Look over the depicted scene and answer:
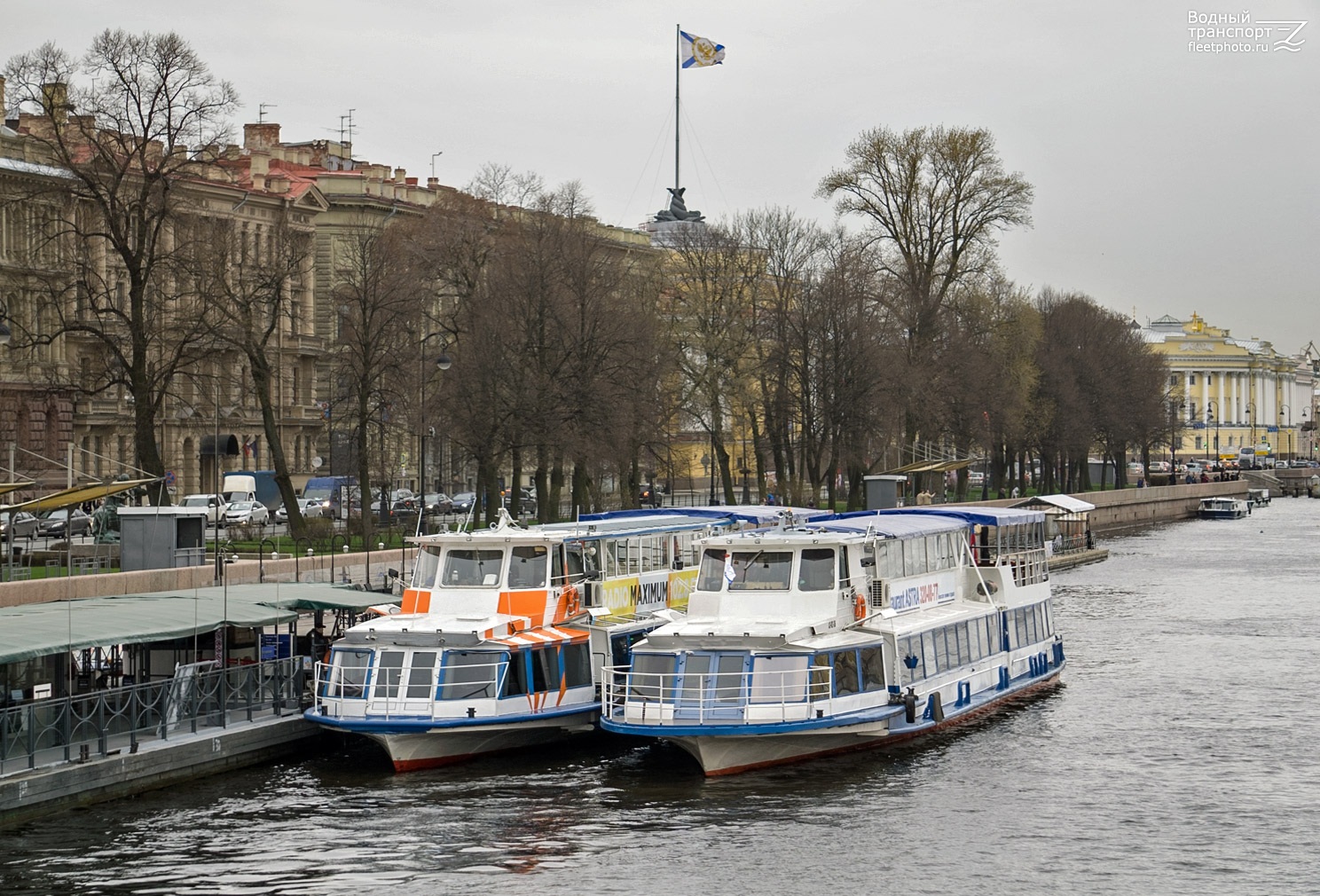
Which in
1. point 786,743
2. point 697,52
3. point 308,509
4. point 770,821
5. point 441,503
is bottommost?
point 770,821

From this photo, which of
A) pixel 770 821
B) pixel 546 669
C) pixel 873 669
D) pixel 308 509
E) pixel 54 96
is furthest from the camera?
pixel 308 509

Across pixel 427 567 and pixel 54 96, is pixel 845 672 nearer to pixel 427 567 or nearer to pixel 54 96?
pixel 427 567

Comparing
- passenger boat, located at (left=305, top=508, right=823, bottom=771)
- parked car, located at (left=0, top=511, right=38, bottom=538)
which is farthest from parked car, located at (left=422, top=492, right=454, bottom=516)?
passenger boat, located at (left=305, top=508, right=823, bottom=771)

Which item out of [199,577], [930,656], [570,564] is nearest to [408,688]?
[570,564]

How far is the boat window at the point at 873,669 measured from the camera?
122ft

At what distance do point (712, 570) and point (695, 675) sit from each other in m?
4.14

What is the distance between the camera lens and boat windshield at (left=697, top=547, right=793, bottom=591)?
37875mm

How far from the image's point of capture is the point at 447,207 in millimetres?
82688

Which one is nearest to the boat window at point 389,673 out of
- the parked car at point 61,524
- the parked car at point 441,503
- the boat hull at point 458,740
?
the boat hull at point 458,740

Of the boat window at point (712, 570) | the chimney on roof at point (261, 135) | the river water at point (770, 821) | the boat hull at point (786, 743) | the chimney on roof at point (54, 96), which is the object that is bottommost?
the river water at point (770, 821)

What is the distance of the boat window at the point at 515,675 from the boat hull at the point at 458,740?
600mm

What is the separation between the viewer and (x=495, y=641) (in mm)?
36062

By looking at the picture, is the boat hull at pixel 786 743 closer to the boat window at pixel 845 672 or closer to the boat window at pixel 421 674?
the boat window at pixel 845 672

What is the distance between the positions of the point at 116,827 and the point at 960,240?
252 ft
